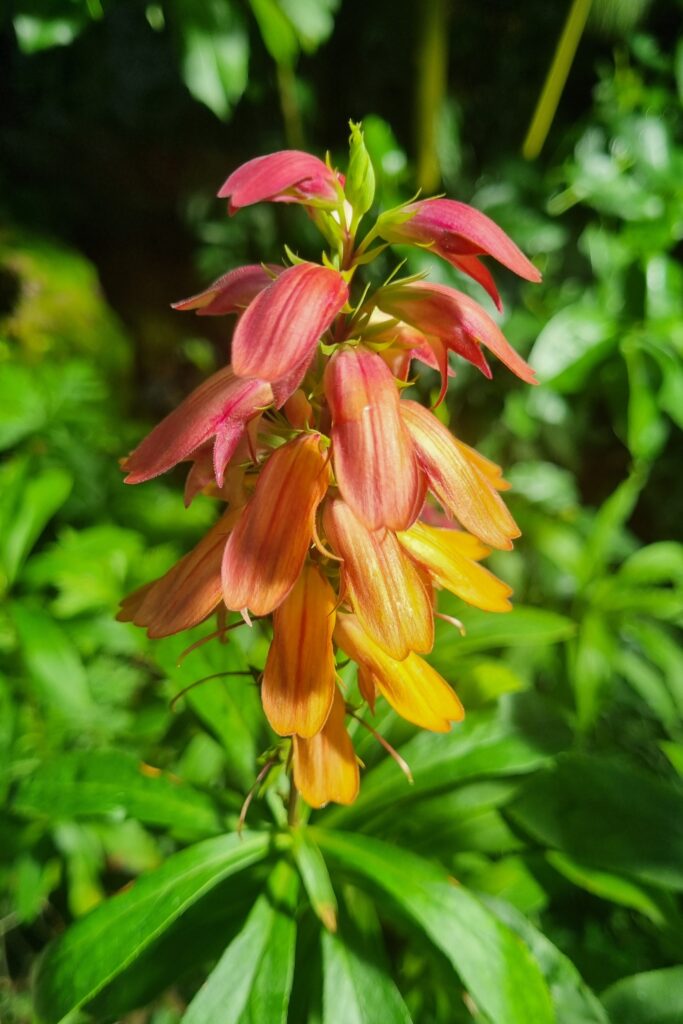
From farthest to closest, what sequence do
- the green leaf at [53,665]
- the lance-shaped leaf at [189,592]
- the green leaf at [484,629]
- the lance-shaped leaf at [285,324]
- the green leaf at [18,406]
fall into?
the green leaf at [18,406] < the green leaf at [53,665] < the green leaf at [484,629] < the lance-shaped leaf at [189,592] < the lance-shaped leaf at [285,324]

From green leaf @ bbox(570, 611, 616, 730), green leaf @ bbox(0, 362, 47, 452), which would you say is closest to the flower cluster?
green leaf @ bbox(570, 611, 616, 730)

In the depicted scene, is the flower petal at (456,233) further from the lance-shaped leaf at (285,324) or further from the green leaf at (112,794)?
the green leaf at (112,794)

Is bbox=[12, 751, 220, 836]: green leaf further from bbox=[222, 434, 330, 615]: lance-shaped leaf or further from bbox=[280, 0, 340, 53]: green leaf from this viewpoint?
bbox=[280, 0, 340, 53]: green leaf

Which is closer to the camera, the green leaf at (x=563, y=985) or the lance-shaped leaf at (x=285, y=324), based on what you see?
the lance-shaped leaf at (x=285, y=324)

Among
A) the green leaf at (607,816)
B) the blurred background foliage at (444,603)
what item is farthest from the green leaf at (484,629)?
the green leaf at (607,816)

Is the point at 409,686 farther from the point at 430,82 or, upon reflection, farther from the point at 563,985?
the point at 430,82

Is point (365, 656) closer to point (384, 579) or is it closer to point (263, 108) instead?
point (384, 579)
